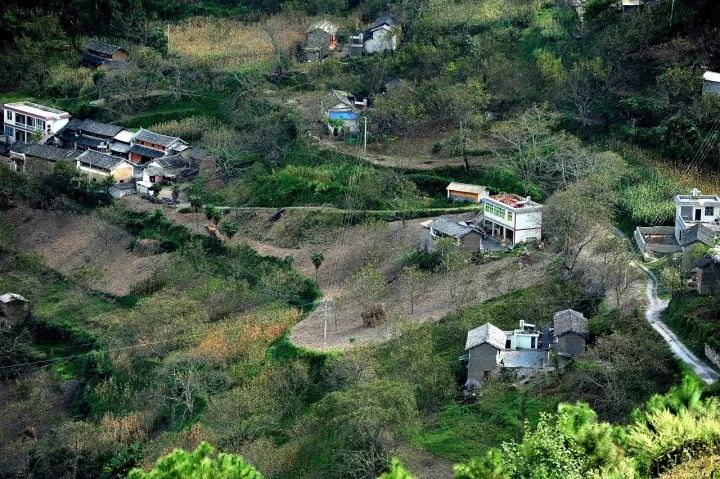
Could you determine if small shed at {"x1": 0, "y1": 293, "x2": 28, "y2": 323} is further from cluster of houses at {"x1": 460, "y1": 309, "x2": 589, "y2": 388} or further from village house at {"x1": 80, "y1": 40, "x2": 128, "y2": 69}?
village house at {"x1": 80, "y1": 40, "x2": 128, "y2": 69}

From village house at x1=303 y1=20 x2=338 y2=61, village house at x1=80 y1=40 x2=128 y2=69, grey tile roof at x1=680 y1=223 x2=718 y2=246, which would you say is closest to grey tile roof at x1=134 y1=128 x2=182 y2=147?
village house at x1=80 y1=40 x2=128 y2=69

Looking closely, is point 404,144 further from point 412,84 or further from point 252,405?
point 252,405

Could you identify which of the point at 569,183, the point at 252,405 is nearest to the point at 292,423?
the point at 252,405

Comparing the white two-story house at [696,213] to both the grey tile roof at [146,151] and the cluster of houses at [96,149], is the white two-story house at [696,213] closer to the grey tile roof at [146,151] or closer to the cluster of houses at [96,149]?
the cluster of houses at [96,149]

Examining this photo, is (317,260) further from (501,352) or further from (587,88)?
(587,88)

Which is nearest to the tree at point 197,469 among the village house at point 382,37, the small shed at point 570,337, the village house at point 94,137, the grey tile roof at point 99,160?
the small shed at point 570,337
